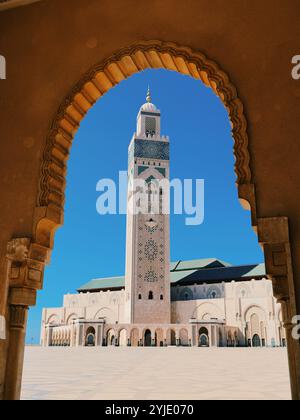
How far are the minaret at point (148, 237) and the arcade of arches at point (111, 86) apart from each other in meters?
30.3

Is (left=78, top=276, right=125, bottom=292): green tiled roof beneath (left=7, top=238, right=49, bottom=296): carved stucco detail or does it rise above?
above

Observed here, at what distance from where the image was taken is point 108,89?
337 cm

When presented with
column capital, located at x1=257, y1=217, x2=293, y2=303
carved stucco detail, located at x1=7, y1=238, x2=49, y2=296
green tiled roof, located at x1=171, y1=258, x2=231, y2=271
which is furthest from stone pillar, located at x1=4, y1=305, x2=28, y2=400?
green tiled roof, located at x1=171, y1=258, x2=231, y2=271

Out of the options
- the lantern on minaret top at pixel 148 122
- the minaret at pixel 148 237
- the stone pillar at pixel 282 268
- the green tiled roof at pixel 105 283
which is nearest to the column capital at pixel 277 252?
the stone pillar at pixel 282 268

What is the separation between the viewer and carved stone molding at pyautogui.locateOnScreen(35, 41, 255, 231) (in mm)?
2764

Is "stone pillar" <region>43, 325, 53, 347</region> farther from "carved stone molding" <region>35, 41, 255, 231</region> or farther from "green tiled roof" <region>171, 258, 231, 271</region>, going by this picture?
"carved stone molding" <region>35, 41, 255, 231</region>

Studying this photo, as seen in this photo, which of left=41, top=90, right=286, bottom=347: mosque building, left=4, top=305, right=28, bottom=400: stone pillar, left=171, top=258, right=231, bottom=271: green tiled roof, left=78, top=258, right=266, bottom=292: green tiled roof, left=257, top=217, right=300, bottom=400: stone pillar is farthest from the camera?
left=171, top=258, right=231, bottom=271: green tiled roof

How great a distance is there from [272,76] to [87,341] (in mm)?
28863

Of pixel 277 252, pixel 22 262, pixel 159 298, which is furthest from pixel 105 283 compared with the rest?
pixel 277 252

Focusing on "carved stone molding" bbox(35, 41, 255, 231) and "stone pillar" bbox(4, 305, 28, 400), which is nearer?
"stone pillar" bbox(4, 305, 28, 400)

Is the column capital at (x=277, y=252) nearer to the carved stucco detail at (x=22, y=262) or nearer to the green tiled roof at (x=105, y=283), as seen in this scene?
the carved stucco detail at (x=22, y=262)

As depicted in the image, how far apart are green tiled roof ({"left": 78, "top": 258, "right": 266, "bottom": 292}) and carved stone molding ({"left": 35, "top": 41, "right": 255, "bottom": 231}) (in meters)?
32.6

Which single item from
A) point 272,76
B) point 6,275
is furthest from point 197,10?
point 6,275

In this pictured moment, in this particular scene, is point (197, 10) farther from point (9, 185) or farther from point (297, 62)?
point (9, 185)
